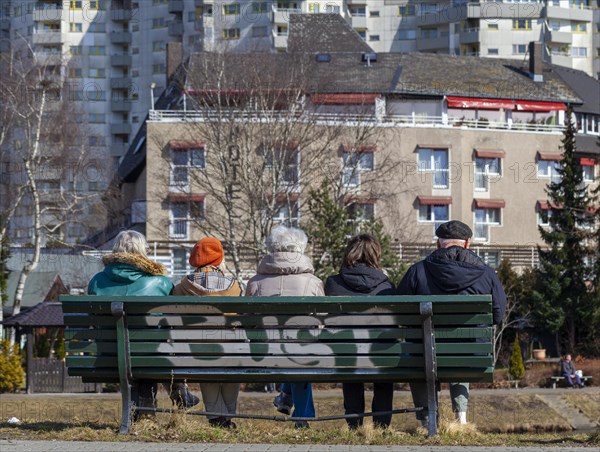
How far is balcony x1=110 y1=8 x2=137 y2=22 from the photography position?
131250 mm

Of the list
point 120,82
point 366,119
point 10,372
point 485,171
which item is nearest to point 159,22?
point 120,82

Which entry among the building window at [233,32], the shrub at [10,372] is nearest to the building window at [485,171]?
the shrub at [10,372]

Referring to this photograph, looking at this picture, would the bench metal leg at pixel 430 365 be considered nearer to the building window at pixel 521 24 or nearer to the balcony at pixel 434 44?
the balcony at pixel 434 44

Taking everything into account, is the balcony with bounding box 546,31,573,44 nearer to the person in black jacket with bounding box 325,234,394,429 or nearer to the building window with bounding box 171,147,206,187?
the building window with bounding box 171,147,206,187

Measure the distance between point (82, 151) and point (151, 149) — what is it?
921 cm

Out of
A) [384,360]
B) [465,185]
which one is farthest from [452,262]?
[465,185]

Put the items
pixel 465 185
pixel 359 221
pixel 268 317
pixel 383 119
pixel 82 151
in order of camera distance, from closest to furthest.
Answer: pixel 268 317
pixel 359 221
pixel 82 151
pixel 383 119
pixel 465 185

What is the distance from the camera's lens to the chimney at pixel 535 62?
81062 millimetres

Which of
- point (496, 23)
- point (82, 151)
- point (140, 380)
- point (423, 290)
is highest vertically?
point (496, 23)

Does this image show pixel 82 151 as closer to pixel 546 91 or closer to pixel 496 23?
pixel 546 91

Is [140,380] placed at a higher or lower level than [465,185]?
lower

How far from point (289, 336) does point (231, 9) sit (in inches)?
4494

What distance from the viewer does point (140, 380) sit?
10.5 m

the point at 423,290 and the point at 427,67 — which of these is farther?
the point at 427,67
